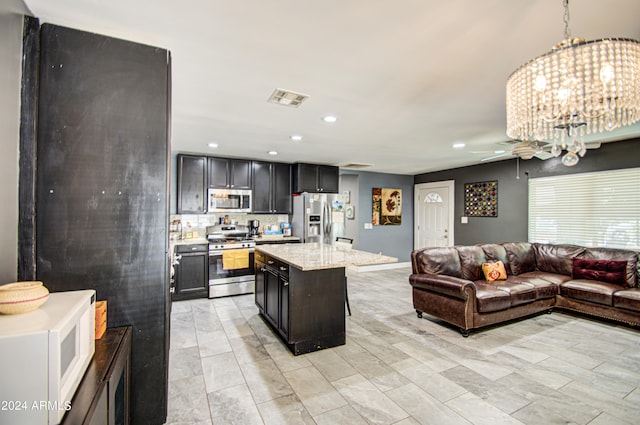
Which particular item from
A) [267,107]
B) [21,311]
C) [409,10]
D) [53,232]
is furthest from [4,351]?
→ [267,107]

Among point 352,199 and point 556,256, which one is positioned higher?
point 352,199

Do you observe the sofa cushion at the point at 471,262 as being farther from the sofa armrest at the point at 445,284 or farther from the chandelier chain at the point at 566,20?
the chandelier chain at the point at 566,20

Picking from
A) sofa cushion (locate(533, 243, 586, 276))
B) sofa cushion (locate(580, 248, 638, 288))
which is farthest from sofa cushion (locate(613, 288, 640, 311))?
sofa cushion (locate(533, 243, 586, 276))

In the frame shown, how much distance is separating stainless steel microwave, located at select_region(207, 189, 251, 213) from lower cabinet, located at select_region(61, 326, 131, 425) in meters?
3.72

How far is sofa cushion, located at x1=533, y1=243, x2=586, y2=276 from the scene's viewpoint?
4.26 metres

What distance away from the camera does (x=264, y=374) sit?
2.44 meters

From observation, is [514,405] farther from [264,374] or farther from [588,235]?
[588,235]

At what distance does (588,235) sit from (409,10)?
494 cm

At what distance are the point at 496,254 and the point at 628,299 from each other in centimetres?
141

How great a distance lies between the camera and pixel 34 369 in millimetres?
850

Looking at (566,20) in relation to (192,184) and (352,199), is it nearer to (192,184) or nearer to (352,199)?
(192,184)

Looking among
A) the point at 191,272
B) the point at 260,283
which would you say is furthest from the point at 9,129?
the point at 191,272

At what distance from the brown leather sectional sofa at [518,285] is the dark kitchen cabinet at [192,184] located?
366cm

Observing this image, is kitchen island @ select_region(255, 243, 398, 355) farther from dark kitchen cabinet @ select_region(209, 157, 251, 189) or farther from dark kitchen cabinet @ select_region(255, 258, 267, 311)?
dark kitchen cabinet @ select_region(209, 157, 251, 189)
